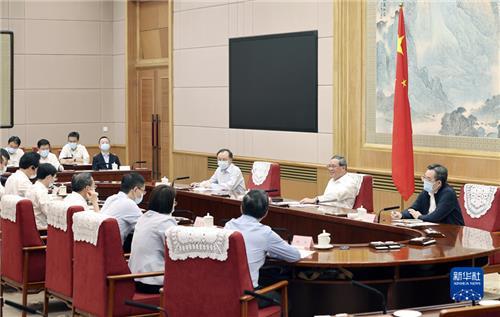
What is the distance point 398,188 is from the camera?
973 centimetres

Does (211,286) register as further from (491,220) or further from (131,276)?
(491,220)

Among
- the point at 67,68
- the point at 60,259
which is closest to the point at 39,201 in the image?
the point at 60,259

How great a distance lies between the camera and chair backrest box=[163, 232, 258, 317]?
5.08m

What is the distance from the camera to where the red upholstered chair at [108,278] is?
578cm

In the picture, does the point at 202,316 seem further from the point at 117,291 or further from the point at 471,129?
the point at 471,129

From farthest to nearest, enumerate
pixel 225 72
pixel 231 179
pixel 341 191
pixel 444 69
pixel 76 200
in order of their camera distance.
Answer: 1. pixel 225 72
2. pixel 231 179
3. pixel 444 69
4. pixel 341 191
5. pixel 76 200

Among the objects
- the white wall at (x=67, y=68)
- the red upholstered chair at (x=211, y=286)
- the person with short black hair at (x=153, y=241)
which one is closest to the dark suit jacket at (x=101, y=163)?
the white wall at (x=67, y=68)

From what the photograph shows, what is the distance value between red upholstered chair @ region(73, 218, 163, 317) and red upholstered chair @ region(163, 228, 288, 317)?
0.48 metres

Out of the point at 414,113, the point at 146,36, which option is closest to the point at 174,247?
the point at 414,113

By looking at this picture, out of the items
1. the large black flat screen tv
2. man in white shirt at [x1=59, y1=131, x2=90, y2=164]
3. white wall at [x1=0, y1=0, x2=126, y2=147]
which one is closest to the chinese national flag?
the large black flat screen tv

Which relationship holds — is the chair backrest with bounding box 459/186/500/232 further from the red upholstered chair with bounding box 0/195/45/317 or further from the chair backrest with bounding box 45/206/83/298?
the red upholstered chair with bounding box 0/195/45/317

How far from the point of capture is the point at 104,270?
19.0 feet

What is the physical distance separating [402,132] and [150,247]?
4.31 m

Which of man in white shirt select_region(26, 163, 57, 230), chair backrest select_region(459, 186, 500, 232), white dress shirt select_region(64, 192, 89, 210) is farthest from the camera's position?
man in white shirt select_region(26, 163, 57, 230)
